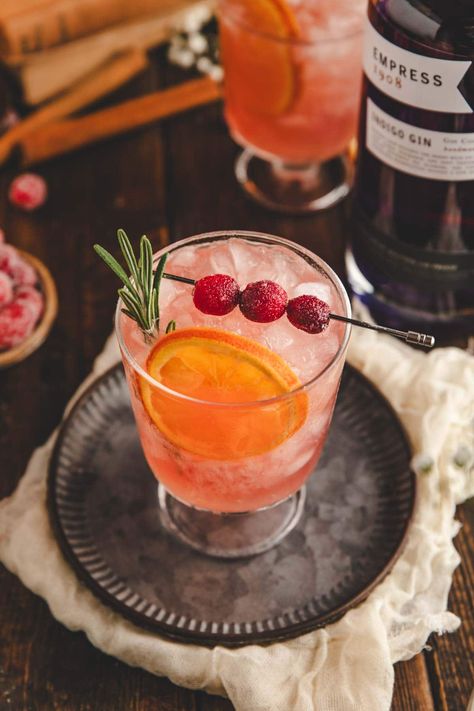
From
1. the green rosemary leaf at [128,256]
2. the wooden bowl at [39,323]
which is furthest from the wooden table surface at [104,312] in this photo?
the green rosemary leaf at [128,256]

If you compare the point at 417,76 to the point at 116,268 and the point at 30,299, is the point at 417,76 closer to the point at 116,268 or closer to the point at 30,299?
the point at 116,268

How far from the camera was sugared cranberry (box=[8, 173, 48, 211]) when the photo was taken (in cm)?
155

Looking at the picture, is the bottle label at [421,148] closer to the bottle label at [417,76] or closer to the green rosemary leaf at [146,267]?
the bottle label at [417,76]

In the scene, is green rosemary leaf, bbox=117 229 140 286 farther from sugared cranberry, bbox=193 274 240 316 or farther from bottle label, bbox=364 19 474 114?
bottle label, bbox=364 19 474 114

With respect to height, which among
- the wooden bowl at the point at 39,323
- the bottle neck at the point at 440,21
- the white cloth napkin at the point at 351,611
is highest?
the bottle neck at the point at 440,21

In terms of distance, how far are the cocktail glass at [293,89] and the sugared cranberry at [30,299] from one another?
1.48 feet

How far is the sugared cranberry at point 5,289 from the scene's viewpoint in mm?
1295

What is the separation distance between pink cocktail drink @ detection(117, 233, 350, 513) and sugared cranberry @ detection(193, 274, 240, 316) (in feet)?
0.07

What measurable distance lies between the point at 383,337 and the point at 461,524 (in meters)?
0.30

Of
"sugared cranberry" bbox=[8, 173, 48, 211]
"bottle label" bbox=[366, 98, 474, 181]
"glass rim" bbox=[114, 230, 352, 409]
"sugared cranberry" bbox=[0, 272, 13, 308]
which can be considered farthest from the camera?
"sugared cranberry" bbox=[8, 173, 48, 211]

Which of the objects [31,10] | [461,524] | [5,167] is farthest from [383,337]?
[31,10]

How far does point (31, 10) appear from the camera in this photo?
1644 millimetres

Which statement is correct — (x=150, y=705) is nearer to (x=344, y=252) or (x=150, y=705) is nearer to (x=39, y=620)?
→ (x=39, y=620)

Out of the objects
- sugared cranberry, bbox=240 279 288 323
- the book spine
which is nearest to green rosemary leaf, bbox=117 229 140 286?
sugared cranberry, bbox=240 279 288 323
